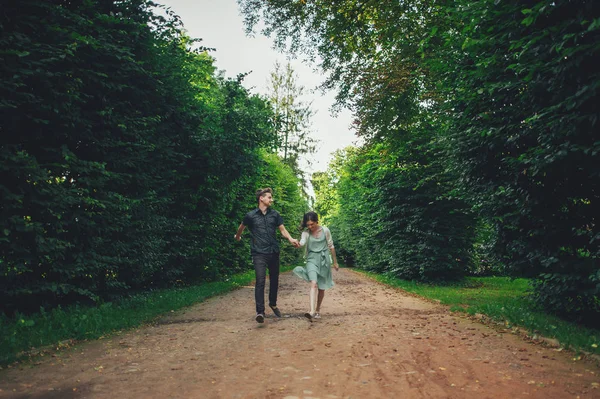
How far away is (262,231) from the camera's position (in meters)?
7.49

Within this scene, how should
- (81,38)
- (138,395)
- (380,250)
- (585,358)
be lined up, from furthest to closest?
(380,250), (81,38), (585,358), (138,395)

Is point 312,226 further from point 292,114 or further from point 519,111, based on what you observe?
point 292,114

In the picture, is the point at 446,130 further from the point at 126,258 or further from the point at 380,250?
the point at 380,250

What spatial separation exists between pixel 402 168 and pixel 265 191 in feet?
29.2

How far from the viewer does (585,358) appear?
15.6ft

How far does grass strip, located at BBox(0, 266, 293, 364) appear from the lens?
5.06 meters

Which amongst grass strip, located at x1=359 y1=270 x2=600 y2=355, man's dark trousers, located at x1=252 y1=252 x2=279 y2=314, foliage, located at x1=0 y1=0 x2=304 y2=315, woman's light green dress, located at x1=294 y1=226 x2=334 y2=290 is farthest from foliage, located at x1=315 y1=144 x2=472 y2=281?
man's dark trousers, located at x1=252 y1=252 x2=279 y2=314

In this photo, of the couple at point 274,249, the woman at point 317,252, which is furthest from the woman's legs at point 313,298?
the woman at point 317,252

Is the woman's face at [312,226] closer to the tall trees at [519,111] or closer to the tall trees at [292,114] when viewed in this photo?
the tall trees at [519,111]

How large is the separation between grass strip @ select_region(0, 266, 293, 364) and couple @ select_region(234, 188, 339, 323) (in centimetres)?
238

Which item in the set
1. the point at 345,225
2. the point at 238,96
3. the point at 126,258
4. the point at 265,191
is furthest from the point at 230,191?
the point at 345,225

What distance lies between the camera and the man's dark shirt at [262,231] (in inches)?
293

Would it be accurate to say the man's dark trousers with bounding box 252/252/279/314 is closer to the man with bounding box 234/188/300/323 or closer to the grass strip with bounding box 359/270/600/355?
the man with bounding box 234/188/300/323

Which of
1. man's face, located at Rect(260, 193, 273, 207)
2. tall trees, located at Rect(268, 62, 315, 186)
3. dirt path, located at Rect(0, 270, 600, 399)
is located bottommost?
dirt path, located at Rect(0, 270, 600, 399)
